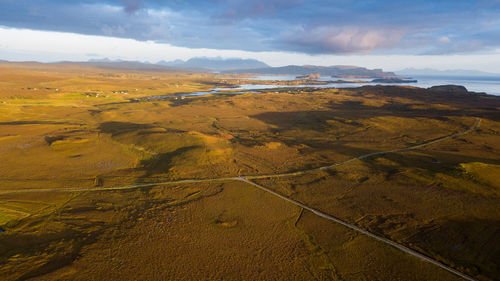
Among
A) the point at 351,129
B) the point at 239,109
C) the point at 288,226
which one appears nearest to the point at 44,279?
the point at 288,226

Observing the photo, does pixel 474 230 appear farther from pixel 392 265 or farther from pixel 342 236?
pixel 342 236

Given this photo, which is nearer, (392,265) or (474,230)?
(392,265)

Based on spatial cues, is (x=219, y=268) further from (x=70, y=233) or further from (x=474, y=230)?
(x=474, y=230)

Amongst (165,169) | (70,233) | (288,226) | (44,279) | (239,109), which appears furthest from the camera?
(239,109)

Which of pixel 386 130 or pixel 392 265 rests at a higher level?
pixel 386 130

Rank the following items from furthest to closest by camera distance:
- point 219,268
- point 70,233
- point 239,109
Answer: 1. point 239,109
2. point 70,233
3. point 219,268

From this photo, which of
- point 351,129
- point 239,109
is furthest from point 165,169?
point 239,109
